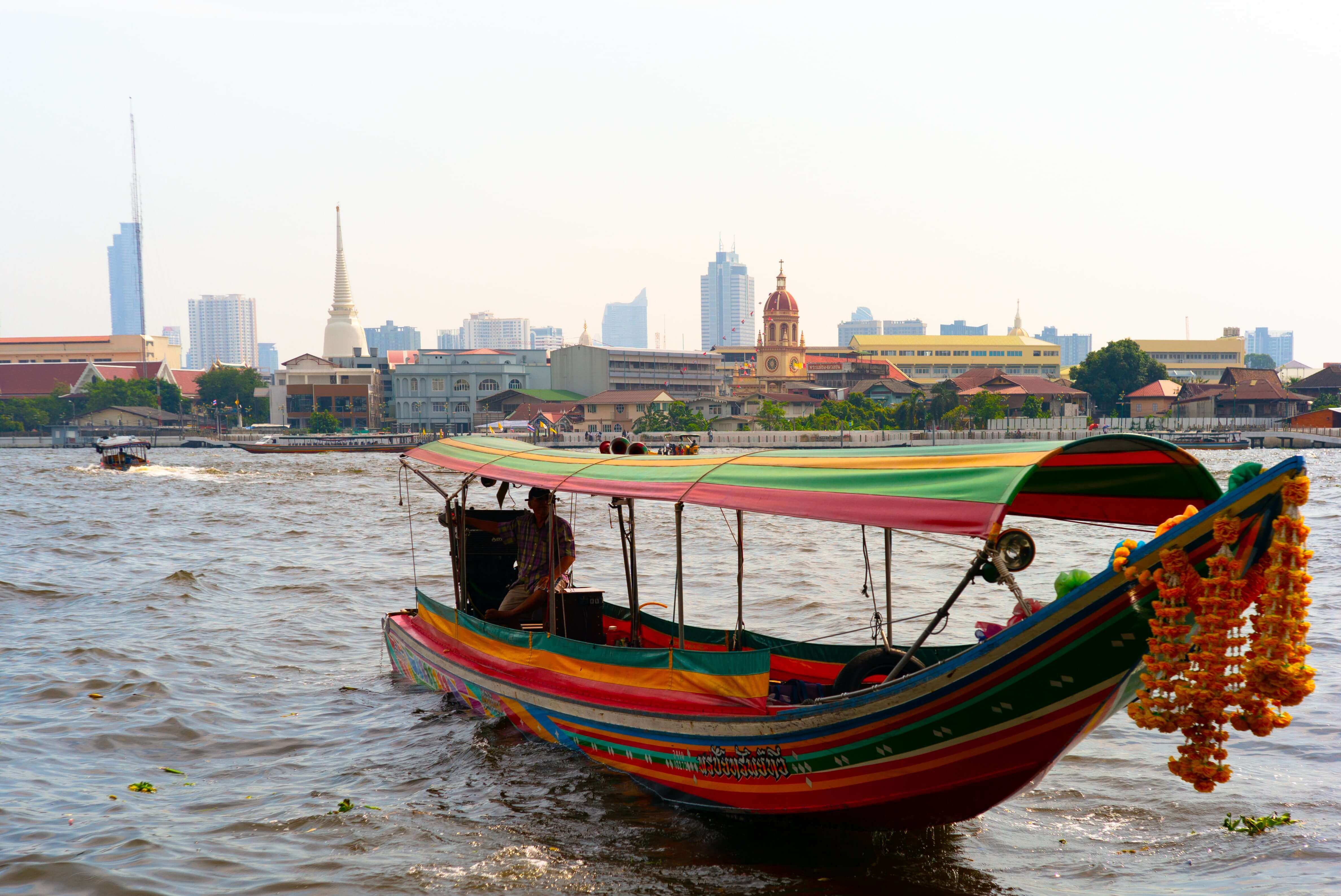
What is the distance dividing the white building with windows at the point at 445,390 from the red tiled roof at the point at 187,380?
104ft

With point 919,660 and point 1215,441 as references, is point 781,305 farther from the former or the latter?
point 919,660

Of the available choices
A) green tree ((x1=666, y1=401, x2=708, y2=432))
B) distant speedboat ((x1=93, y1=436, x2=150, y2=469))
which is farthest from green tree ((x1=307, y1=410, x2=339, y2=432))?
green tree ((x1=666, y1=401, x2=708, y2=432))

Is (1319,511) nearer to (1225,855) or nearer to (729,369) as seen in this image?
(1225,855)

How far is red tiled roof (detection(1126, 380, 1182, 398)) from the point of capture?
233 feet

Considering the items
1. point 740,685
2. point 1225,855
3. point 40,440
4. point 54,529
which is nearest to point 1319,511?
point 1225,855

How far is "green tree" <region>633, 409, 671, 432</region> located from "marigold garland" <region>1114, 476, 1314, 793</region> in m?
67.2

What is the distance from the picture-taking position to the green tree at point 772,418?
7225 cm

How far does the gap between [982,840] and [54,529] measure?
2266 cm

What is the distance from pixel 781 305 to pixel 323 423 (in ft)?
137

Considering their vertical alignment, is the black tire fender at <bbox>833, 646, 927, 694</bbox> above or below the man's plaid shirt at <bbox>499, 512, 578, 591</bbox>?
below

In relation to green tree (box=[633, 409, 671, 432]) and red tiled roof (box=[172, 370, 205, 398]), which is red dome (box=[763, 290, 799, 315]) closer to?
green tree (box=[633, 409, 671, 432])

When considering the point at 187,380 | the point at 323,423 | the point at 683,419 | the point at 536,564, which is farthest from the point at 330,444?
the point at 536,564

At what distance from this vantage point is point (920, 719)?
14.6ft

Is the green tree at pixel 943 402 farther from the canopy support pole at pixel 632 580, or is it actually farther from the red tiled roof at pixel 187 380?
the red tiled roof at pixel 187 380
